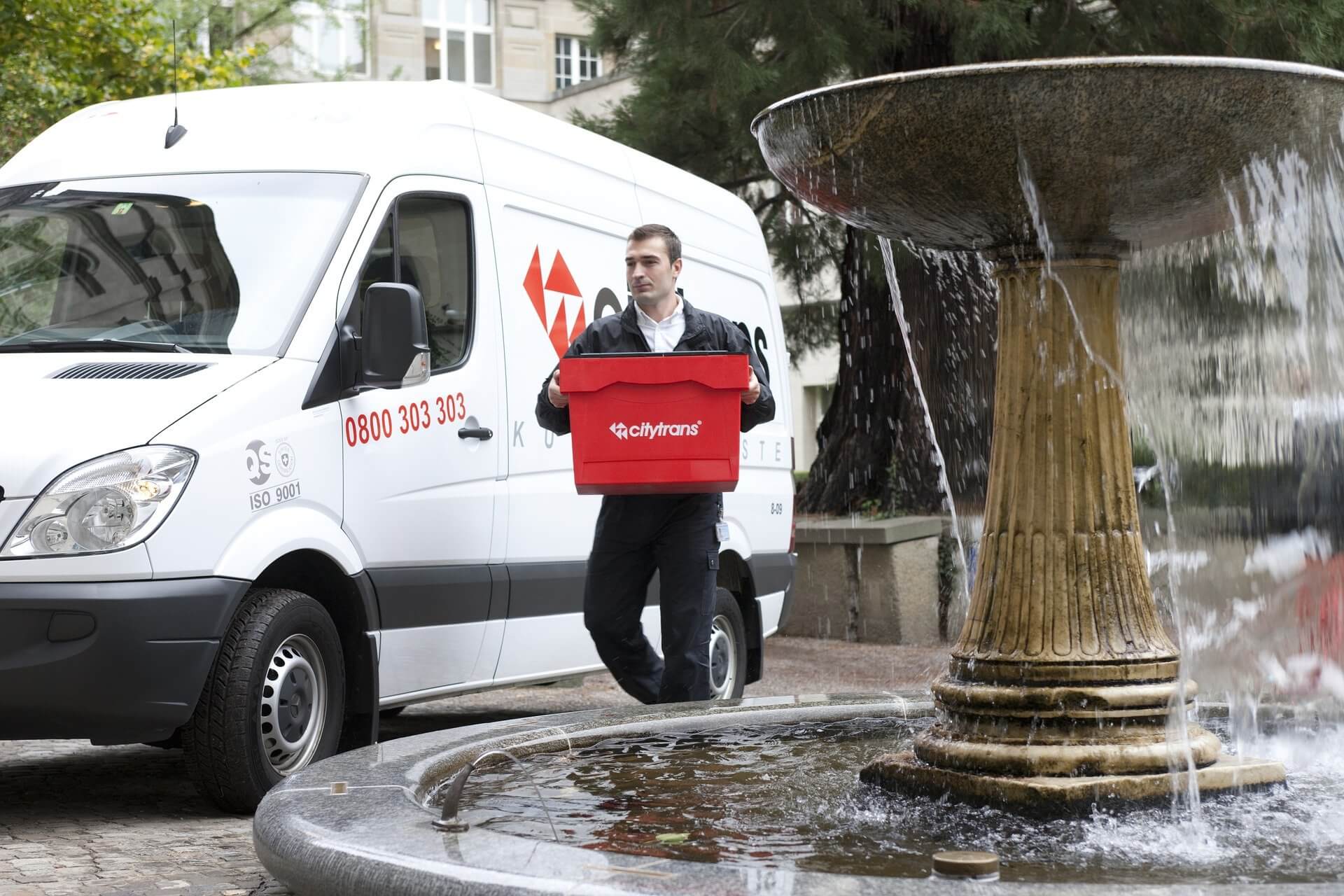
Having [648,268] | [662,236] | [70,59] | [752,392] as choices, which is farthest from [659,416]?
[70,59]

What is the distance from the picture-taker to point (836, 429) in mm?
15070

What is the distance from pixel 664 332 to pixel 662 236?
332mm

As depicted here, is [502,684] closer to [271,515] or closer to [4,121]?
[271,515]

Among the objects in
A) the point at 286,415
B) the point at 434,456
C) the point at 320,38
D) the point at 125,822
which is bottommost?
the point at 125,822

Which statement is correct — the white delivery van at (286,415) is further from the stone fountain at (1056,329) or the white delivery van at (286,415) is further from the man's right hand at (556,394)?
the stone fountain at (1056,329)

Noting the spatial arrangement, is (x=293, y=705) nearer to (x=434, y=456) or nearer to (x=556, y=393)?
(x=434, y=456)

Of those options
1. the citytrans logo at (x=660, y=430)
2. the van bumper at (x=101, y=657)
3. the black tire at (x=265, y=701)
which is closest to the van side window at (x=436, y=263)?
the citytrans logo at (x=660, y=430)

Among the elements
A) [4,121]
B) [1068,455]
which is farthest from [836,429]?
[1068,455]

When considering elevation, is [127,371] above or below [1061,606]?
above

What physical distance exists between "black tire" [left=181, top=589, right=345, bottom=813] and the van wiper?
86cm

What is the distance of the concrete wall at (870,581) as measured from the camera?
1282 centimetres

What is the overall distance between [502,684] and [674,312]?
5.76 ft

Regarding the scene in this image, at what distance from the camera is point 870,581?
508 inches

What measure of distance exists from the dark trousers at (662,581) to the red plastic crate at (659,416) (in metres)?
0.19
